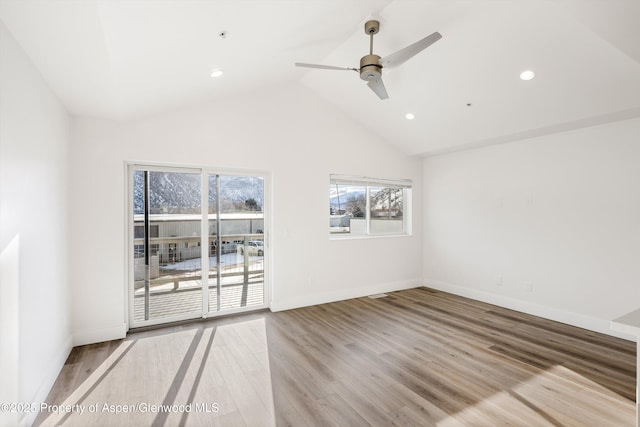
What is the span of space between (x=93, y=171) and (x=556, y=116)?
516 centimetres

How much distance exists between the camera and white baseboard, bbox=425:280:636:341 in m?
3.63

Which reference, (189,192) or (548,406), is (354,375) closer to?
(548,406)

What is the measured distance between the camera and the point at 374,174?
5.27 m

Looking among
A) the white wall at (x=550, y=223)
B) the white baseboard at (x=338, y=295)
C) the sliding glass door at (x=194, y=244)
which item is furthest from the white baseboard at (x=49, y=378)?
the white wall at (x=550, y=223)

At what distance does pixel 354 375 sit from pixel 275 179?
8.77 feet

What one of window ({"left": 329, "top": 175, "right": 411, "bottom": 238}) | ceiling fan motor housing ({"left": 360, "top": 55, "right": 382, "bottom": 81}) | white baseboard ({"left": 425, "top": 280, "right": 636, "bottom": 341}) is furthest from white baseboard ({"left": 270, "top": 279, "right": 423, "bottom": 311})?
ceiling fan motor housing ({"left": 360, "top": 55, "right": 382, "bottom": 81})

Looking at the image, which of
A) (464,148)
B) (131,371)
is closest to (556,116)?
(464,148)

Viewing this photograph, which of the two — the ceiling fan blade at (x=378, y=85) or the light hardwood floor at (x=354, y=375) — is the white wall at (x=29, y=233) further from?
the ceiling fan blade at (x=378, y=85)

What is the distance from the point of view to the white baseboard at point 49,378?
1.99m

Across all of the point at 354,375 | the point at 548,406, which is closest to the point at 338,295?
the point at 354,375

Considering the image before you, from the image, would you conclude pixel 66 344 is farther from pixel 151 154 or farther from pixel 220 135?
pixel 220 135

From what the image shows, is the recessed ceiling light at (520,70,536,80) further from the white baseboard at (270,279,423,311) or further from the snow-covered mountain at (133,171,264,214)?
the white baseboard at (270,279,423,311)

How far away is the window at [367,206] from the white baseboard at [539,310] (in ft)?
4.37

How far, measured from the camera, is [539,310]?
4195 millimetres
